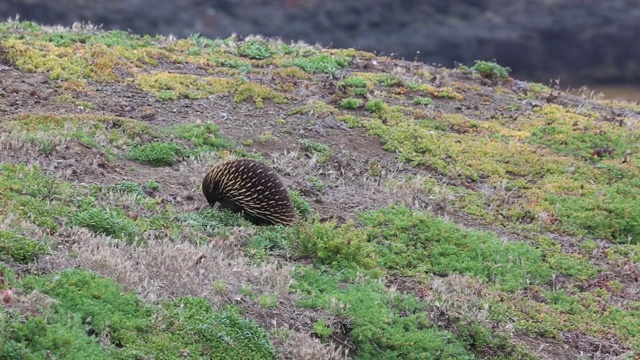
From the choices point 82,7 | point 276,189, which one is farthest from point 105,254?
point 82,7

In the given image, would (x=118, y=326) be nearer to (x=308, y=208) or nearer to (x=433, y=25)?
(x=308, y=208)

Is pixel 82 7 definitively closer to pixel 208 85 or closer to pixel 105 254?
pixel 208 85

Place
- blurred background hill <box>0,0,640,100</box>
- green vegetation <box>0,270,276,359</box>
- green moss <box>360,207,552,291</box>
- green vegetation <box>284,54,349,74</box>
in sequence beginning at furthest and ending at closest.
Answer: blurred background hill <box>0,0,640,100</box> → green vegetation <box>284,54,349,74</box> → green moss <box>360,207,552,291</box> → green vegetation <box>0,270,276,359</box>

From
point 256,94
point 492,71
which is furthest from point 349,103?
point 492,71

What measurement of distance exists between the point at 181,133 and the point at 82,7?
2823cm

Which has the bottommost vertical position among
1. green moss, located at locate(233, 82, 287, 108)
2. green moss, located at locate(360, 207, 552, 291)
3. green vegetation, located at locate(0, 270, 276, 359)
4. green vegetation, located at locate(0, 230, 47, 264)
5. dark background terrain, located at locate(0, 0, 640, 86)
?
dark background terrain, located at locate(0, 0, 640, 86)

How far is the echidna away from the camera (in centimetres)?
947

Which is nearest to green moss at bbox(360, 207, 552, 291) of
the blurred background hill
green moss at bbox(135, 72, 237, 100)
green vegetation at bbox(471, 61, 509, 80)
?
green moss at bbox(135, 72, 237, 100)

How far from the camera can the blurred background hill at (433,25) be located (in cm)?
3694

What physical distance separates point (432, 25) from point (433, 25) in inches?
2.1

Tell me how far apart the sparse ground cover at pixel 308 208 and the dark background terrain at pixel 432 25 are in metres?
22.4

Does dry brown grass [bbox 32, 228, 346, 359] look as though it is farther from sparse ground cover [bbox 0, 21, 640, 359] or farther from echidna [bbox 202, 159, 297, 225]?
echidna [bbox 202, 159, 297, 225]

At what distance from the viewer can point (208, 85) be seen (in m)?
12.8

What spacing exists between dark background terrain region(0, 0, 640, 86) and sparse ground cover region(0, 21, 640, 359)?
22.4 meters
